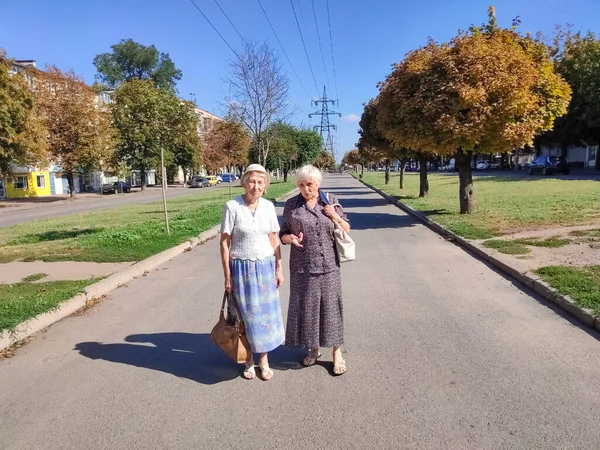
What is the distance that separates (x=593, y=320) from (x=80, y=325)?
5.62m

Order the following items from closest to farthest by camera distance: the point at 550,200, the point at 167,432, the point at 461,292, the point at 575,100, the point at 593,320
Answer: the point at 167,432
the point at 593,320
the point at 461,292
the point at 550,200
the point at 575,100

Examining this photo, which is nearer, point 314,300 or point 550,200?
point 314,300

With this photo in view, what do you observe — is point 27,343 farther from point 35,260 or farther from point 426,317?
point 35,260

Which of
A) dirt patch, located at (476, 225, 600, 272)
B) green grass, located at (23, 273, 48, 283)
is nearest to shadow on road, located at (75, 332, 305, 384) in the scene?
green grass, located at (23, 273, 48, 283)

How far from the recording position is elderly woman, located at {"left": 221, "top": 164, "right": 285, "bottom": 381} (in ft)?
12.9

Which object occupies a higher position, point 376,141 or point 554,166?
point 376,141

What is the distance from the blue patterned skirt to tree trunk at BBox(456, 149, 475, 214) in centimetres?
1213

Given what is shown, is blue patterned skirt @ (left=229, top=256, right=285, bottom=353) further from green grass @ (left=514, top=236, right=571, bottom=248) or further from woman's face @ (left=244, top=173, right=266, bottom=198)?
green grass @ (left=514, top=236, right=571, bottom=248)

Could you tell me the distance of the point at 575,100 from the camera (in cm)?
4016

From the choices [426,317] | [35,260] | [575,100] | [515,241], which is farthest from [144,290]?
[575,100]

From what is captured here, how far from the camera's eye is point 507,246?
31.1 ft

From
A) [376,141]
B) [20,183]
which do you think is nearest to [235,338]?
[376,141]

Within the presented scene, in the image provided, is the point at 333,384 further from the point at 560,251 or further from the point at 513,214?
the point at 513,214

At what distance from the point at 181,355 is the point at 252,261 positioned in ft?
4.69
